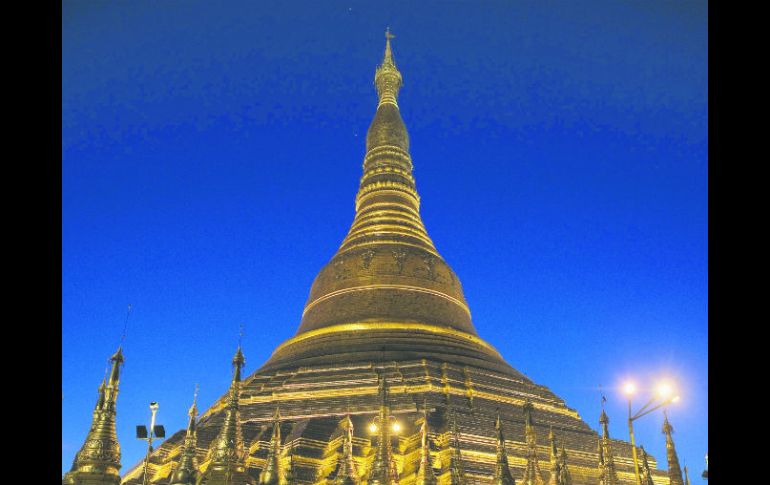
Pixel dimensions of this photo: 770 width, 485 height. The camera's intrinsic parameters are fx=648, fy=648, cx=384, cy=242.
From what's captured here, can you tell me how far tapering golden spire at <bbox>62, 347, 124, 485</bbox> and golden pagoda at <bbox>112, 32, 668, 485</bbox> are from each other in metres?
2.26

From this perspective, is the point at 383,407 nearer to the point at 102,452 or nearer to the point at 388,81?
the point at 102,452

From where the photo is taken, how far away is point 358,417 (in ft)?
74.0

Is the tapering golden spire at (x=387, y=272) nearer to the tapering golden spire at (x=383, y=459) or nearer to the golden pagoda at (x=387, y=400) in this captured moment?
the golden pagoda at (x=387, y=400)

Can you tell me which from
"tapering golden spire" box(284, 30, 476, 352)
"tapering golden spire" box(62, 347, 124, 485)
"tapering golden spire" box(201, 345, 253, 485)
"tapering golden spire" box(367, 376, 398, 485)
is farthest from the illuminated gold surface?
"tapering golden spire" box(62, 347, 124, 485)

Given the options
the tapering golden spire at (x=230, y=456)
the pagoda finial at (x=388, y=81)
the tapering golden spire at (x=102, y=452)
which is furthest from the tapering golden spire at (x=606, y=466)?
the pagoda finial at (x=388, y=81)

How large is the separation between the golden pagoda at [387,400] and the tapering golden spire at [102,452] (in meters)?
2.26

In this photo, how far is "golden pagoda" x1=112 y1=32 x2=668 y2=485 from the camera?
15625 millimetres

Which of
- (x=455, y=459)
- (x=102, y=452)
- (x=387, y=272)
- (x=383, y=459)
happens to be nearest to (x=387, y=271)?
(x=387, y=272)

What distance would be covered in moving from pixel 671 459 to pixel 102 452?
13824mm

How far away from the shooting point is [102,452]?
11383 mm

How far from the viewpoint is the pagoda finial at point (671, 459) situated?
53.3ft

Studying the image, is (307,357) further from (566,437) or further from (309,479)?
(566,437)

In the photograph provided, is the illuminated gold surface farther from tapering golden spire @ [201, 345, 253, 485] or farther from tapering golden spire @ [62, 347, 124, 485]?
tapering golden spire @ [62, 347, 124, 485]
